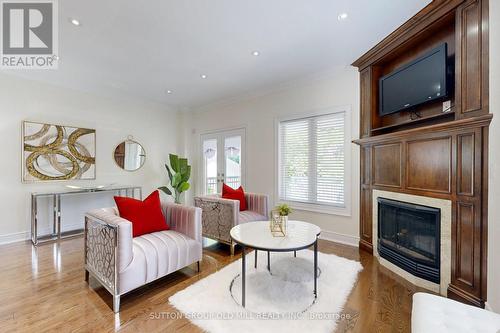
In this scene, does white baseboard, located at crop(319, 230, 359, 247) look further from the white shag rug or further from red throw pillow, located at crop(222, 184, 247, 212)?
red throw pillow, located at crop(222, 184, 247, 212)

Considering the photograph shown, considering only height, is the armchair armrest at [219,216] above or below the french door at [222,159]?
below

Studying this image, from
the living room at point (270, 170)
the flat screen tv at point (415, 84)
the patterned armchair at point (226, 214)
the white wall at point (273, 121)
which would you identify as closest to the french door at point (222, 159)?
the white wall at point (273, 121)

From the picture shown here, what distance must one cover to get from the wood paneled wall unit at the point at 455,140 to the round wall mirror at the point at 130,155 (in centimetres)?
442

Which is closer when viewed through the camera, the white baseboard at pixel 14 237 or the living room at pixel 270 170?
the living room at pixel 270 170

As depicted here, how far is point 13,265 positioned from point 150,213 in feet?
6.07

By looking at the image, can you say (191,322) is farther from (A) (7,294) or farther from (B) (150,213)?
(A) (7,294)

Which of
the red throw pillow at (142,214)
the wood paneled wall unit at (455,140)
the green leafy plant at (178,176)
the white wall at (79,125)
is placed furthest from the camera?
the green leafy plant at (178,176)

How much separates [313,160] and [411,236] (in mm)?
1703

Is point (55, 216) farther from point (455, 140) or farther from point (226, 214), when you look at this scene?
point (455, 140)

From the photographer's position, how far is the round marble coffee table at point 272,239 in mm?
1839

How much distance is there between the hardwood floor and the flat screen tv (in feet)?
6.14

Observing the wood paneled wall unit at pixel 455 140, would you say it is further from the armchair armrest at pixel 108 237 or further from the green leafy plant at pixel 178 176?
the green leafy plant at pixel 178 176

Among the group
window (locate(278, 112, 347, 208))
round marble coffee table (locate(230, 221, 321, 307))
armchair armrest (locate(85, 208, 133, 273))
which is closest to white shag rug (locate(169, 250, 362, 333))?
round marble coffee table (locate(230, 221, 321, 307))

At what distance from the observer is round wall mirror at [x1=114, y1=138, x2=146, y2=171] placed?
4.52 meters
